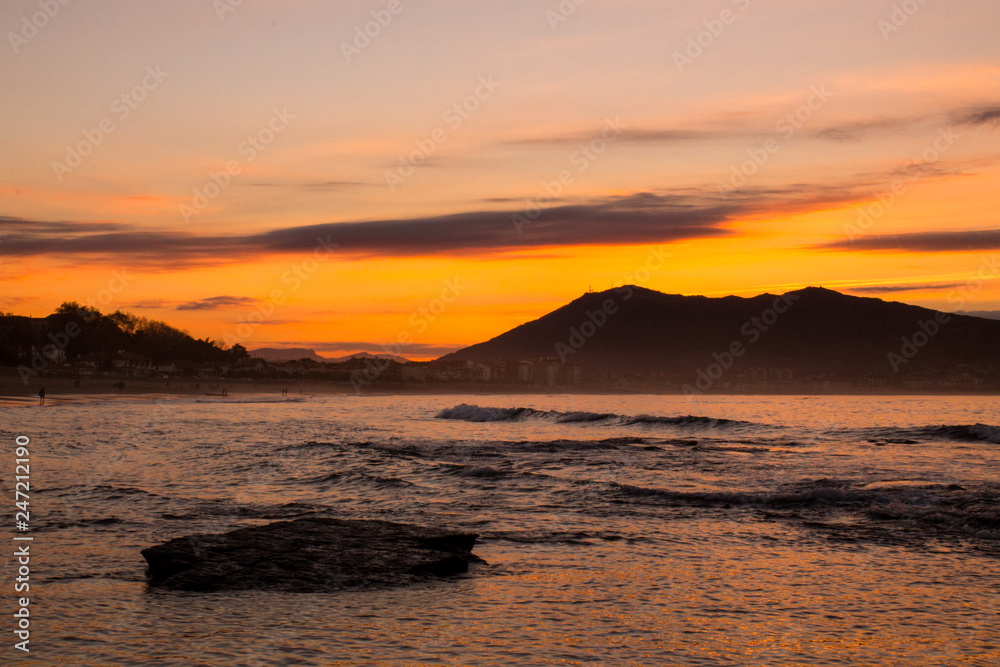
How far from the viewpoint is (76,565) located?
35.9 feet

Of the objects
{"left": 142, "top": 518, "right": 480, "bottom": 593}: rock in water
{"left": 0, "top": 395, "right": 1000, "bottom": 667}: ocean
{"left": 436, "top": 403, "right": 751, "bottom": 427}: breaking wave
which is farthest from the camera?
{"left": 436, "top": 403, "right": 751, "bottom": 427}: breaking wave

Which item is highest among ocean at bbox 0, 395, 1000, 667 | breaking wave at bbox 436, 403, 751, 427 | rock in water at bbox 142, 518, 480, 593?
rock in water at bbox 142, 518, 480, 593

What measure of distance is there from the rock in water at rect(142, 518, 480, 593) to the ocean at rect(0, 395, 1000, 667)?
0.37 metres

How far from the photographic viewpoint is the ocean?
781cm

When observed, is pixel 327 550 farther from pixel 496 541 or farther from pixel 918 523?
pixel 918 523

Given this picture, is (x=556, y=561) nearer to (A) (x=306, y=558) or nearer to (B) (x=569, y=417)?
(A) (x=306, y=558)

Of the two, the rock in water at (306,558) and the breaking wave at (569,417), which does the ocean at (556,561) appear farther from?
the breaking wave at (569,417)

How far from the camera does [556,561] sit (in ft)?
38.9

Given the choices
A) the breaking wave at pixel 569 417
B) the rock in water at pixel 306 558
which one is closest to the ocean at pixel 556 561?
the rock in water at pixel 306 558

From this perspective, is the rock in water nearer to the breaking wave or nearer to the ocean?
the ocean

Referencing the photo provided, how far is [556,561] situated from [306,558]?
12.0 feet

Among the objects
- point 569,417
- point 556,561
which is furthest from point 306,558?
point 569,417

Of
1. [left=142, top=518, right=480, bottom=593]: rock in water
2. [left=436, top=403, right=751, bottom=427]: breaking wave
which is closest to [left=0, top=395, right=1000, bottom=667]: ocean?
[left=142, top=518, right=480, bottom=593]: rock in water

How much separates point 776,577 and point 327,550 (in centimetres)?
619
